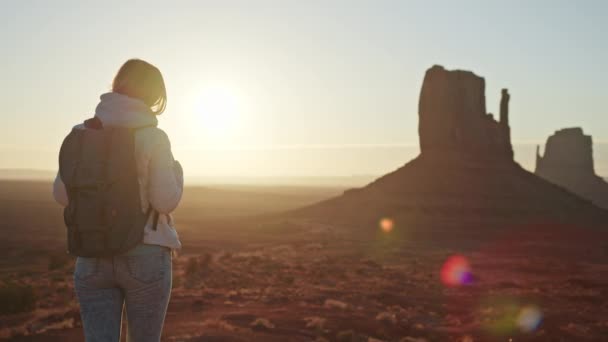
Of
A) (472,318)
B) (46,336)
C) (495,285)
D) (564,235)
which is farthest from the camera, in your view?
(564,235)

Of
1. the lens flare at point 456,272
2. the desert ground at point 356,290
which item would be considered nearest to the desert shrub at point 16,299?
the desert ground at point 356,290

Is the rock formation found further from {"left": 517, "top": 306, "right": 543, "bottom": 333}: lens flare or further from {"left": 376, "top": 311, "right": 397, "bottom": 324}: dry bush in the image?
{"left": 376, "top": 311, "right": 397, "bottom": 324}: dry bush

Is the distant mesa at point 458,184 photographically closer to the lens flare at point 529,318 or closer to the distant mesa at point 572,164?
the lens flare at point 529,318

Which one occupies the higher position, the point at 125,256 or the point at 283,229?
the point at 125,256

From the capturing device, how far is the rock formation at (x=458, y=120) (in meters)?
68.7

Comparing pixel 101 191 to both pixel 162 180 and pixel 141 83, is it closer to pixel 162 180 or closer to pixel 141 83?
pixel 162 180

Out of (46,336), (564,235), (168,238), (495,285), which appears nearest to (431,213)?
(564,235)

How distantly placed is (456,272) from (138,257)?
23.4 meters

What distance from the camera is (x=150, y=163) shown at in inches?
100

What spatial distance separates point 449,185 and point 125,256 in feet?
198

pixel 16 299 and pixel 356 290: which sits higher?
pixel 16 299

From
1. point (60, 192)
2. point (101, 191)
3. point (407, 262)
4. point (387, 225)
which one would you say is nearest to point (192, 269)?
point (407, 262)

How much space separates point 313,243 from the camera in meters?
38.1

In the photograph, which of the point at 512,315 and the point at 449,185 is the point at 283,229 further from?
the point at 512,315
